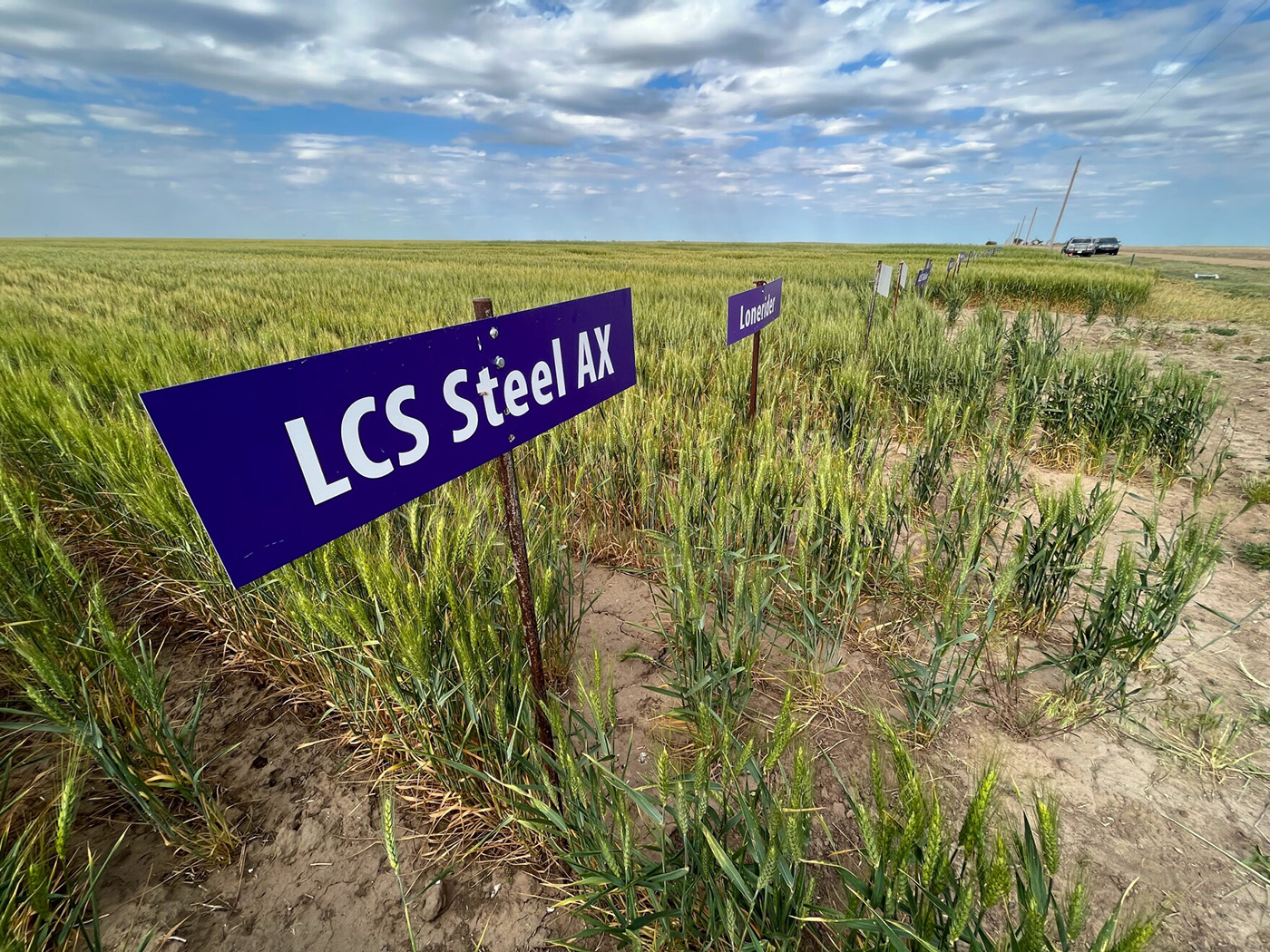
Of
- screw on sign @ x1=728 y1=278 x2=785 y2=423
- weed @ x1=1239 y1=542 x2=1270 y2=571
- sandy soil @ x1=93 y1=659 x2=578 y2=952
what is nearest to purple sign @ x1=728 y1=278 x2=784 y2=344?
screw on sign @ x1=728 y1=278 x2=785 y2=423

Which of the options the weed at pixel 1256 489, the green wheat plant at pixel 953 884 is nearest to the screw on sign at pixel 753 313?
the green wheat plant at pixel 953 884

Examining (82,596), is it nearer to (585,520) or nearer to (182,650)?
(182,650)

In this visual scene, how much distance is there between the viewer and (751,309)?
2.59 meters

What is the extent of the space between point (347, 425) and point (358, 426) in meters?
0.02

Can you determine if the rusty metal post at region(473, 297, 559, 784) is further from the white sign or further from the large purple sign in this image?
the white sign

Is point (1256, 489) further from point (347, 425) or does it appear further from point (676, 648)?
point (347, 425)

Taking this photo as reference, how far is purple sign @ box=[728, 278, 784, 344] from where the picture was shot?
2410 mm

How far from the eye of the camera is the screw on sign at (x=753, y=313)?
2414 mm

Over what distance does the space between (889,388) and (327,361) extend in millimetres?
3915

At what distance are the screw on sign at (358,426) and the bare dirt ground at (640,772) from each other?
0.53 m

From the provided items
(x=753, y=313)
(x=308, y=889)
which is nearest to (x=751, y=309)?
(x=753, y=313)

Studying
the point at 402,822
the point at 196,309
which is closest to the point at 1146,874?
the point at 402,822

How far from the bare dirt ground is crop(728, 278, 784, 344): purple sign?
150 centimetres

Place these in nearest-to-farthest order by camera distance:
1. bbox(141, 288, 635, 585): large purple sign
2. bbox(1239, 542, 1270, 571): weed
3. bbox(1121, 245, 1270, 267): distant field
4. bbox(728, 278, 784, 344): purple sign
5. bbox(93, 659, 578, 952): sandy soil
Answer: bbox(141, 288, 635, 585): large purple sign < bbox(93, 659, 578, 952): sandy soil < bbox(1239, 542, 1270, 571): weed < bbox(728, 278, 784, 344): purple sign < bbox(1121, 245, 1270, 267): distant field
